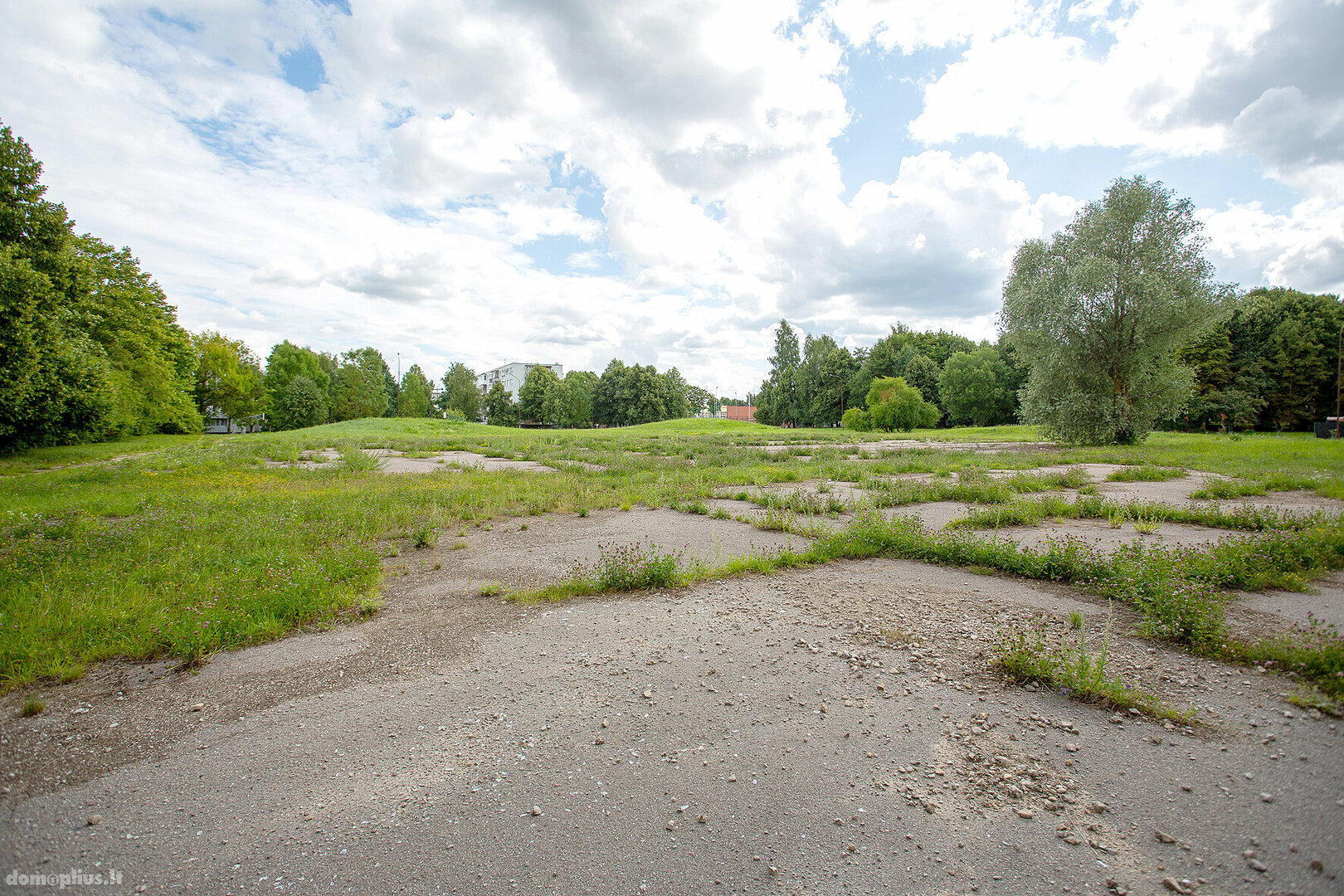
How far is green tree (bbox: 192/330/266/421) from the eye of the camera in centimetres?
6044

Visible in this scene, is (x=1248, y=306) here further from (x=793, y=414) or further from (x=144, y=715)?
(x=793, y=414)

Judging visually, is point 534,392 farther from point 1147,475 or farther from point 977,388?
point 1147,475

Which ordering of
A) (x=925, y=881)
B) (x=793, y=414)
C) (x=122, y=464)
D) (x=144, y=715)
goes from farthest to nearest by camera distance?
(x=793, y=414)
(x=122, y=464)
(x=144, y=715)
(x=925, y=881)

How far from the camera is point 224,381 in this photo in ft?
202

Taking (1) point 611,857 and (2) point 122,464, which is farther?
(2) point 122,464

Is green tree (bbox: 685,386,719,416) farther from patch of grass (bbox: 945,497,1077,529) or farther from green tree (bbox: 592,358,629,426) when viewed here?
patch of grass (bbox: 945,497,1077,529)

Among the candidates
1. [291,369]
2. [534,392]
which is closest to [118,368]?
[291,369]

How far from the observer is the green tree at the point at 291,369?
75875 millimetres

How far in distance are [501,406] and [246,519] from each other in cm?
9836

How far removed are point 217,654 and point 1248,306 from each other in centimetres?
3698

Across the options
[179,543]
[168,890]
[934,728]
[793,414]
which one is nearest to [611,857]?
[168,890]

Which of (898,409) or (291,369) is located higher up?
(291,369)

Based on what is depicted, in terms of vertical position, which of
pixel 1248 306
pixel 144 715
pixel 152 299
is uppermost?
pixel 152 299

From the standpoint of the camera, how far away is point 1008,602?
17.4 ft
